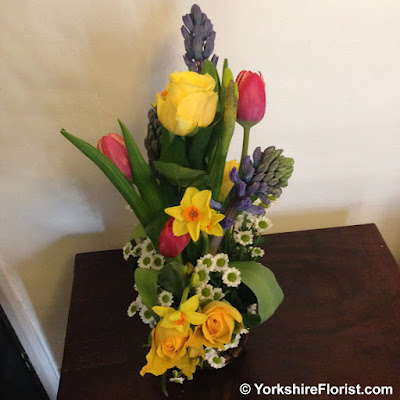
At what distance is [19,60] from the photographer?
707mm

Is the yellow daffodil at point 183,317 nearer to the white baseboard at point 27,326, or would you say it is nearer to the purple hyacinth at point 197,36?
the purple hyacinth at point 197,36

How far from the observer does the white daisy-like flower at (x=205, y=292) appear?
23.2 inches

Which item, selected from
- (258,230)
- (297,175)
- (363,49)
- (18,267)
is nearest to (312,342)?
(258,230)

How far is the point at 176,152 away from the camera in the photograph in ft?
1.87

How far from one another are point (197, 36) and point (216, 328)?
0.39 meters

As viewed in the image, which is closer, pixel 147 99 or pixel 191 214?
pixel 191 214

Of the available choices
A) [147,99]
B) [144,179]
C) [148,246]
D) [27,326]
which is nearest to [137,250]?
[148,246]

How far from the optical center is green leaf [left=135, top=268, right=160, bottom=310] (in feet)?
1.92

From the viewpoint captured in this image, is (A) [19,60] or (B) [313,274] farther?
(B) [313,274]

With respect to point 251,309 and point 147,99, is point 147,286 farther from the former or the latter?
point 147,99

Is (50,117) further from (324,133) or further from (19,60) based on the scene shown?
(324,133)

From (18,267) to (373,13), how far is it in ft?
3.05

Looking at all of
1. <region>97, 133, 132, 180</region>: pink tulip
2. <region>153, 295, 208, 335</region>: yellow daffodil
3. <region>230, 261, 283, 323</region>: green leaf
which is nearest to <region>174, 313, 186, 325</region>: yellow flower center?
<region>153, 295, 208, 335</region>: yellow daffodil

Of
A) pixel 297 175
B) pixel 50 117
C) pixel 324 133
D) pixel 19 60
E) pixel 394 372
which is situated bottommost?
pixel 394 372
